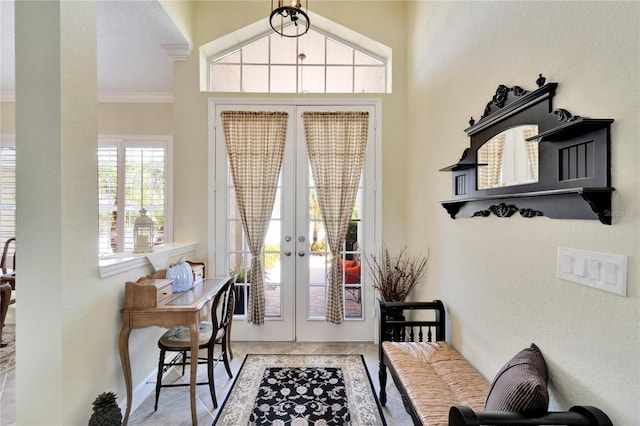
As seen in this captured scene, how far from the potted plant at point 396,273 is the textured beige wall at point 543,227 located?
0.32 m

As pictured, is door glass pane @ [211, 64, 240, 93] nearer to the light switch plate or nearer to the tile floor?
the tile floor

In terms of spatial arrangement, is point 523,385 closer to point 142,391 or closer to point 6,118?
point 142,391

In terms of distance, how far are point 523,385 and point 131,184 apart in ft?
14.9

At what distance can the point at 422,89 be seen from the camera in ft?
9.25

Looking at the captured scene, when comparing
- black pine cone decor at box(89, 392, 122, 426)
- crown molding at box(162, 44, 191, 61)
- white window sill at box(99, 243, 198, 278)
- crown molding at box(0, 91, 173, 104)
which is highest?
crown molding at box(162, 44, 191, 61)

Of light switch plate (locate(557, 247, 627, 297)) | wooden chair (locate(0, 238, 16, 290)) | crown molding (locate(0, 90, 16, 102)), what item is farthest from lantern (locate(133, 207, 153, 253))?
crown molding (locate(0, 90, 16, 102))

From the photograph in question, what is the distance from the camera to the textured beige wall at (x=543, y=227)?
100 centimetres

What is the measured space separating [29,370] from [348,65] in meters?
3.47

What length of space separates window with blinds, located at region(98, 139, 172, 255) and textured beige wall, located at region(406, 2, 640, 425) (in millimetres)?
3404

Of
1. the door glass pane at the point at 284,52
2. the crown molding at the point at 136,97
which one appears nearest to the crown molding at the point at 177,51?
the door glass pane at the point at 284,52

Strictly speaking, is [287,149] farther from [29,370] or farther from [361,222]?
[29,370]

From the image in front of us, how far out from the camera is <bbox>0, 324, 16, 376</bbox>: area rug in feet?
8.64

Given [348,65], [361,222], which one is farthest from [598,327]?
[348,65]

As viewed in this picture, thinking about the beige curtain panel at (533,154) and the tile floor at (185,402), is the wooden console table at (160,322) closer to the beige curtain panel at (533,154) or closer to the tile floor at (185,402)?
the tile floor at (185,402)
